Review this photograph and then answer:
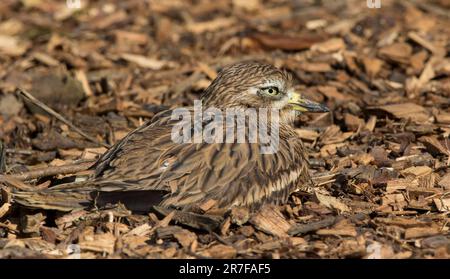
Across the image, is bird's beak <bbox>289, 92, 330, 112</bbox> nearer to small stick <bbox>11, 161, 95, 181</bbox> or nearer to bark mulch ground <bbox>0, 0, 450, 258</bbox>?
bark mulch ground <bbox>0, 0, 450, 258</bbox>

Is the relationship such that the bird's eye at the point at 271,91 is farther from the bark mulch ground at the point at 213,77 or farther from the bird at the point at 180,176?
the bark mulch ground at the point at 213,77

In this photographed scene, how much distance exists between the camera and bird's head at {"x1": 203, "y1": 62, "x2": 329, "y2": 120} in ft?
22.4

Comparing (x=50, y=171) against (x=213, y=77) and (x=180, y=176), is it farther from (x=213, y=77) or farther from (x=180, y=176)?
(x=213, y=77)

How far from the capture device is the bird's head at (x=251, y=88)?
6.82m

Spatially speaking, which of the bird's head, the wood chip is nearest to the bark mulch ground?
the wood chip

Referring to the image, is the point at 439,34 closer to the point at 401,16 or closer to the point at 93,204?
the point at 401,16

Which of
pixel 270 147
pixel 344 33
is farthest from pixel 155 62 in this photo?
pixel 270 147

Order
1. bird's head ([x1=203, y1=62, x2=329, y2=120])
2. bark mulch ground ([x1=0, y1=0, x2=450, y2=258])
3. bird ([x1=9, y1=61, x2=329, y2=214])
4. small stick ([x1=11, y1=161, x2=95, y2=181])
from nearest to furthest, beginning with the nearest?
bark mulch ground ([x1=0, y1=0, x2=450, y2=258]) < bird ([x1=9, y1=61, x2=329, y2=214]) < small stick ([x1=11, y1=161, x2=95, y2=181]) < bird's head ([x1=203, y1=62, x2=329, y2=120])

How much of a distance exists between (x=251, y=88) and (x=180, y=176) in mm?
1276

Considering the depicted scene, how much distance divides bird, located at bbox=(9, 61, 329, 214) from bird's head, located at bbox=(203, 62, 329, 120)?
1.64 ft

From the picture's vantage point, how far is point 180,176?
5852mm

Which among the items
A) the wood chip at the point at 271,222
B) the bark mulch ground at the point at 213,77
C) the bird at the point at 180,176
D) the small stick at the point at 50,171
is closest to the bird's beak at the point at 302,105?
the bark mulch ground at the point at 213,77

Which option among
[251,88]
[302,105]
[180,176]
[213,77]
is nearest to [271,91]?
[251,88]

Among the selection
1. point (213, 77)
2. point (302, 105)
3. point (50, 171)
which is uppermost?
point (213, 77)
